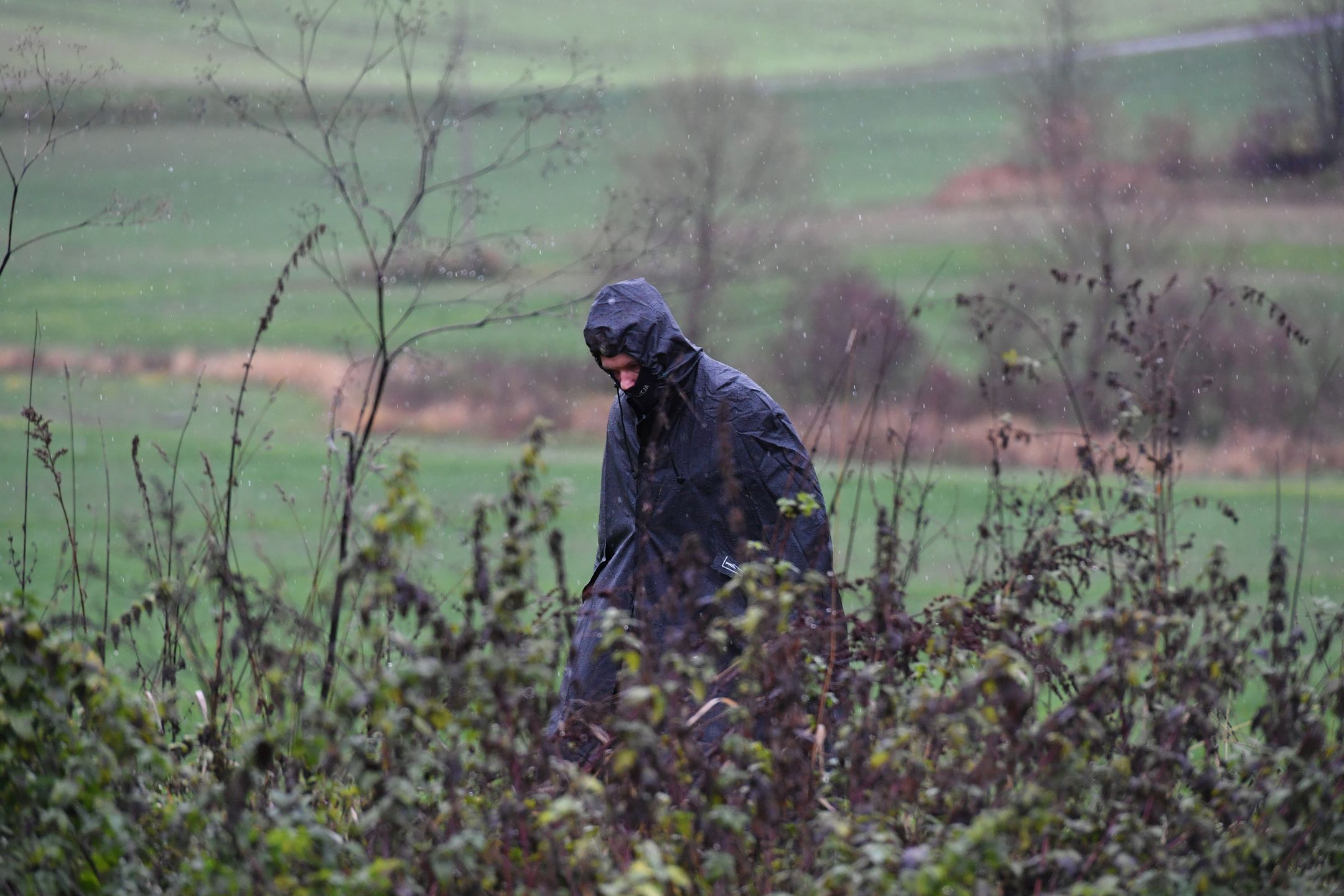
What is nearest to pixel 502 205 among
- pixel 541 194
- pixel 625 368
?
pixel 541 194

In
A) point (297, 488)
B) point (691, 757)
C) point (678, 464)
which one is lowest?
point (297, 488)

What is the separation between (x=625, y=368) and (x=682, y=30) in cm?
5996

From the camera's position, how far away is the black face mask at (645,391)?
14.7 ft

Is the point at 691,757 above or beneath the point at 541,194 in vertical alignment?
beneath

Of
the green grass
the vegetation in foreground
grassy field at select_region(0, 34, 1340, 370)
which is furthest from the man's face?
grassy field at select_region(0, 34, 1340, 370)

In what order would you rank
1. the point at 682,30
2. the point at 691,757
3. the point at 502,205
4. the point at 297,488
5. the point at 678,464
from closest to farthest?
the point at 691,757 → the point at 678,464 → the point at 297,488 → the point at 502,205 → the point at 682,30

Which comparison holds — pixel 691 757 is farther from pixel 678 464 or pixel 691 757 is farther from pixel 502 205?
pixel 502 205

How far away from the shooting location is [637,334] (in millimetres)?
4477

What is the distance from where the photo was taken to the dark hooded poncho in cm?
425

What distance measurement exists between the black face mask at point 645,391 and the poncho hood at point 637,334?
2 cm

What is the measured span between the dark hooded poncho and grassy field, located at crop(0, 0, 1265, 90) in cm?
4498

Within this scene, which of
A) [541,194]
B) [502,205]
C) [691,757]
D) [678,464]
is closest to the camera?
[691,757]

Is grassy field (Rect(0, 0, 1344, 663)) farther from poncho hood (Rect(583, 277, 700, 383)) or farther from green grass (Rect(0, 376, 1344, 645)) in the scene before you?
poncho hood (Rect(583, 277, 700, 383))

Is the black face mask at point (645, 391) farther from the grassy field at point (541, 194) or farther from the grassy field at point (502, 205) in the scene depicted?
the grassy field at point (502, 205)
